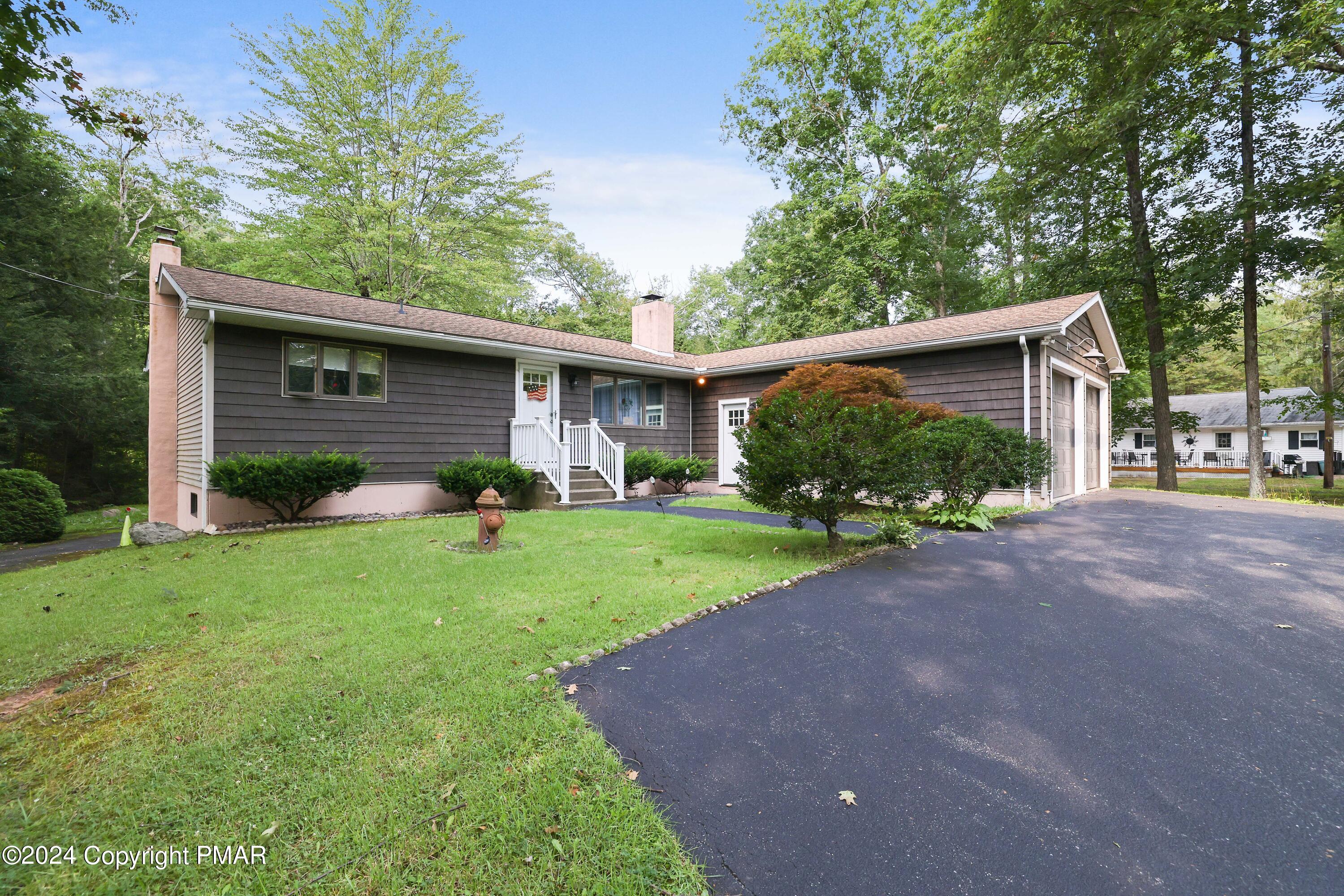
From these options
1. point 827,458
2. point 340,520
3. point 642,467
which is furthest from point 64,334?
point 827,458

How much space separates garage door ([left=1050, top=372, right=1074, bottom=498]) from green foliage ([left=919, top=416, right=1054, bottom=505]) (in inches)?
76.0

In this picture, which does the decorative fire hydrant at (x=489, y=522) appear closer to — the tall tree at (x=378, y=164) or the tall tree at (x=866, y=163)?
the tall tree at (x=378, y=164)

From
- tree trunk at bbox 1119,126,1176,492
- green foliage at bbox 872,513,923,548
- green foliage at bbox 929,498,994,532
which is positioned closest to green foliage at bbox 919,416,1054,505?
green foliage at bbox 929,498,994,532

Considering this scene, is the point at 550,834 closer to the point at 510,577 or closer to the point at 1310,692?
the point at 510,577

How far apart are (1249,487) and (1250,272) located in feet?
16.9

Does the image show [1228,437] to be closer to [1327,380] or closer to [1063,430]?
[1327,380]

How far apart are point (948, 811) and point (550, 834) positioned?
4.57 feet

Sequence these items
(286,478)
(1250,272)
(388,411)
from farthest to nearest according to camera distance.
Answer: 1. (1250,272)
2. (388,411)
3. (286,478)

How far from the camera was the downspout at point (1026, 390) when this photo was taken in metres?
9.20

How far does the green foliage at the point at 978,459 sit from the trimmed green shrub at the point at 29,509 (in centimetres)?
1561

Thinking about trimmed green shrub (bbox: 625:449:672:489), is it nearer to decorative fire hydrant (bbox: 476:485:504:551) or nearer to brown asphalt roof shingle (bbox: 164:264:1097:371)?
brown asphalt roof shingle (bbox: 164:264:1097:371)

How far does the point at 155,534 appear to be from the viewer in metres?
7.06

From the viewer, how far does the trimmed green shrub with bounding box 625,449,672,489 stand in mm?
11344

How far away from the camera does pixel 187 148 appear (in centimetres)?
1756
